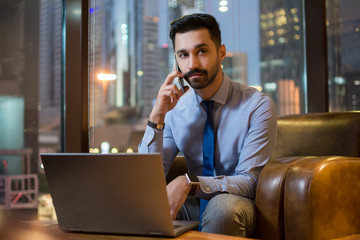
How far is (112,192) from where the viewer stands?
3.51 feet

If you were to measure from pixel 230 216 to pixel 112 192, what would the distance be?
1.50ft

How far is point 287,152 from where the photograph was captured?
2.16 meters

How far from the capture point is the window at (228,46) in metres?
3.58

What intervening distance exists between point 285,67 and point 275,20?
0.64 meters

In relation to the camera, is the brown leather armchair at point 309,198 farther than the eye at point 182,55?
No

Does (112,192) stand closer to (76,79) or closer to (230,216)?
(230,216)

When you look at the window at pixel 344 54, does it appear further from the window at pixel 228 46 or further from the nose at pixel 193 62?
the nose at pixel 193 62

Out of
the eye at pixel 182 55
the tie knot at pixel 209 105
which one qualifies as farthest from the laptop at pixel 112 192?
the eye at pixel 182 55

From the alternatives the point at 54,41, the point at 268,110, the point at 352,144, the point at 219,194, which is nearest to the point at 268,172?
the point at 219,194

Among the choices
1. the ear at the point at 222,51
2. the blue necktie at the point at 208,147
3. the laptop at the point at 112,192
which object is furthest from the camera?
the ear at the point at 222,51

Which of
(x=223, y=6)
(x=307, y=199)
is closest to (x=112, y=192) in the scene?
(x=307, y=199)

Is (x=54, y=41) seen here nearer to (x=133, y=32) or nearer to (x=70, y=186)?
(x=70, y=186)

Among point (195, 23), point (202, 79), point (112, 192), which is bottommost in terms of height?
point (112, 192)

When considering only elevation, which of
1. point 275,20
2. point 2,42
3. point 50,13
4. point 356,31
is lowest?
point 2,42
